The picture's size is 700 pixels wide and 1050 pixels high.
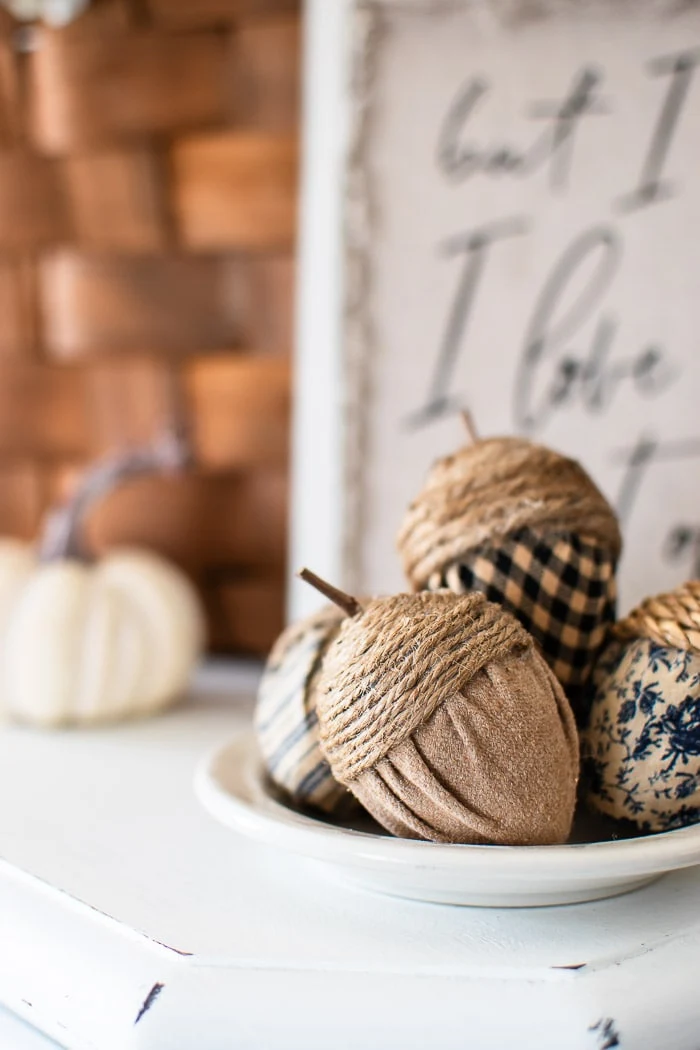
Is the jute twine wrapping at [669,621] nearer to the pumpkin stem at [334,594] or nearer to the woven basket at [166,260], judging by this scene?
the pumpkin stem at [334,594]

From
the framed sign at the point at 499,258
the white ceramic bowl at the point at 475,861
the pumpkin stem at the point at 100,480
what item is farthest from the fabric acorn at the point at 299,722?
the pumpkin stem at the point at 100,480

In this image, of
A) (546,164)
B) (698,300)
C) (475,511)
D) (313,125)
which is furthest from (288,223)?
(475,511)

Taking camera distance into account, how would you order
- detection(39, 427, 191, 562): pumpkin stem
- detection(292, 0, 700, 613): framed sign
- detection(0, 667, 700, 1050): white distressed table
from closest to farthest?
detection(0, 667, 700, 1050): white distressed table < detection(292, 0, 700, 613): framed sign < detection(39, 427, 191, 562): pumpkin stem

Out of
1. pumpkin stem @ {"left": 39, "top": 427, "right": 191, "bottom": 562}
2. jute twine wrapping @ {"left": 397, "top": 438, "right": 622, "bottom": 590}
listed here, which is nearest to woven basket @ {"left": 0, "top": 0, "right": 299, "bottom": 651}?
pumpkin stem @ {"left": 39, "top": 427, "right": 191, "bottom": 562}

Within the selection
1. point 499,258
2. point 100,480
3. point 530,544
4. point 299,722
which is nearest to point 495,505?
point 530,544

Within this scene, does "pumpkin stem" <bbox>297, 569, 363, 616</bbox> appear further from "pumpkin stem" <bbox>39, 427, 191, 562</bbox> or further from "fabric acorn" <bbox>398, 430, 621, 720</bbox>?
"pumpkin stem" <bbox>39, 427, 191, 562</bbox>
